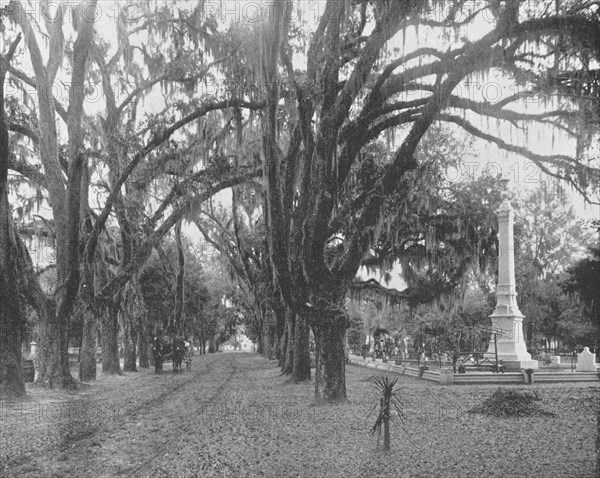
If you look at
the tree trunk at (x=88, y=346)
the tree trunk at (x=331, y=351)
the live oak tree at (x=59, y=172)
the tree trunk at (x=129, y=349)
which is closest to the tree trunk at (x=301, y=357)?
the tree trunk at (x=331, y=351)

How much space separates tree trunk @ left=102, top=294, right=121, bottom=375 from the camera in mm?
26000

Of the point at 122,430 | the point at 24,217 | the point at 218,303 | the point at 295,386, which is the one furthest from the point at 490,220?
the point at 218,303

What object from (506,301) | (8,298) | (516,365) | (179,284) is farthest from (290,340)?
(8,298)

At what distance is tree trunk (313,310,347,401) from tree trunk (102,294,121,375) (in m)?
15.0

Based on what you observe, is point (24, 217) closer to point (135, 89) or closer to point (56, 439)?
point (135, 89)

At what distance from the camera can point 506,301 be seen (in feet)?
80.7

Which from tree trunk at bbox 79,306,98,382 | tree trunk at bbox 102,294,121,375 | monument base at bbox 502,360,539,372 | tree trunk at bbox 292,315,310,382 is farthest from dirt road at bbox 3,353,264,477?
monument base at bbox 502,360,539,372

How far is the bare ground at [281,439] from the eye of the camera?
7.29m

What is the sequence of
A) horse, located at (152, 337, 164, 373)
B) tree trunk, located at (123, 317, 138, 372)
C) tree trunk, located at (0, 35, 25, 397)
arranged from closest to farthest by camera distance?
tree trunk, located at (0, 35, 25, 397), horse, located at (152, 337, 164, 373), tree trunk, located at (123, 317, 138, 372)

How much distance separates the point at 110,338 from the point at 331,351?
16026 millimetres

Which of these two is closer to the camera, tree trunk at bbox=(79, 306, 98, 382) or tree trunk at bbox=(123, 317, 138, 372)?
tree trunk at bbox=(79, 306, 98, 382)

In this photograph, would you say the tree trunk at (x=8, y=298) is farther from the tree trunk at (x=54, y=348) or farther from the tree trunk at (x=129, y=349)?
the tree trunk at (x=129, y=349)

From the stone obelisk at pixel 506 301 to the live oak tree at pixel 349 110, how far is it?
11.5 metres

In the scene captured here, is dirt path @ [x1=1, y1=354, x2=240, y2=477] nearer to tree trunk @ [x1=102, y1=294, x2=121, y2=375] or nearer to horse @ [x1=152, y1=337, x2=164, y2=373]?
tree trunk @ [x1=102, y1=294, x2=121, y2=375]
